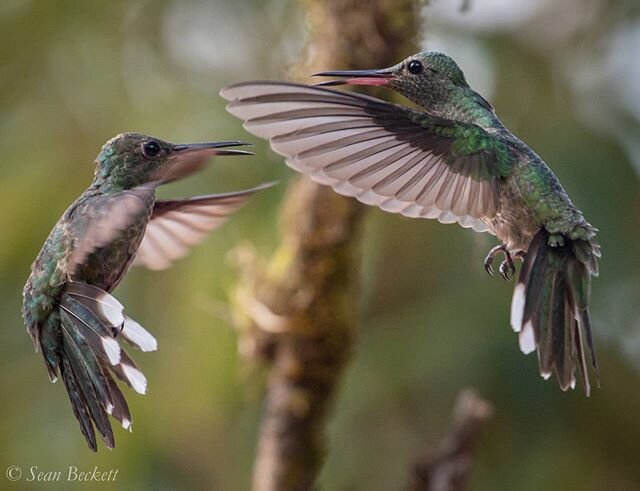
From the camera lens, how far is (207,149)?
76.3 inches

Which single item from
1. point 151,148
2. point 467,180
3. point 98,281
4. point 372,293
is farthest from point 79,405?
point 372,293

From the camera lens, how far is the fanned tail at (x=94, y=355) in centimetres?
192

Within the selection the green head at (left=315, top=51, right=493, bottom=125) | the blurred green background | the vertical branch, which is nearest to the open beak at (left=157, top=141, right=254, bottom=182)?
the green head at (left=315, top=51, right=493, bottom=125)

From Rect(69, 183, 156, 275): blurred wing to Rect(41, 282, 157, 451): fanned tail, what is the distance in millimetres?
91

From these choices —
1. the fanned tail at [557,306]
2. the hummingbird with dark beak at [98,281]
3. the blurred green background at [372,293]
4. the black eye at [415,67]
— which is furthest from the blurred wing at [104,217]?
the blurred green background at [372,293]

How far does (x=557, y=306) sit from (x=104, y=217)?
3.01 feet

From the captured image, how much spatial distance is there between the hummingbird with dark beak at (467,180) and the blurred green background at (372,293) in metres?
2.29

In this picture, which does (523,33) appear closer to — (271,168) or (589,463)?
(271,168)

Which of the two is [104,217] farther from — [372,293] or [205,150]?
[372,293]

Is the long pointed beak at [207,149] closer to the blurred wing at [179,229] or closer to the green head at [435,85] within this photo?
the green head at [435,85]

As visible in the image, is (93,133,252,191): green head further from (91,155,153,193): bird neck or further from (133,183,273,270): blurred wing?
(133,183,273,270): blurred wing

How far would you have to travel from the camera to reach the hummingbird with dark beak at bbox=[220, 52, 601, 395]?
2.04m

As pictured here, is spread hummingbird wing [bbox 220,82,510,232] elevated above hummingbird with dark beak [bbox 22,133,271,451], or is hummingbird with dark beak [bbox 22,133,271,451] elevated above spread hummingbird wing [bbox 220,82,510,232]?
spread hummingbird wing [bbox 220,82,510,232]

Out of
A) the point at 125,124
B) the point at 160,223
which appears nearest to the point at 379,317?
the point at 125,124
